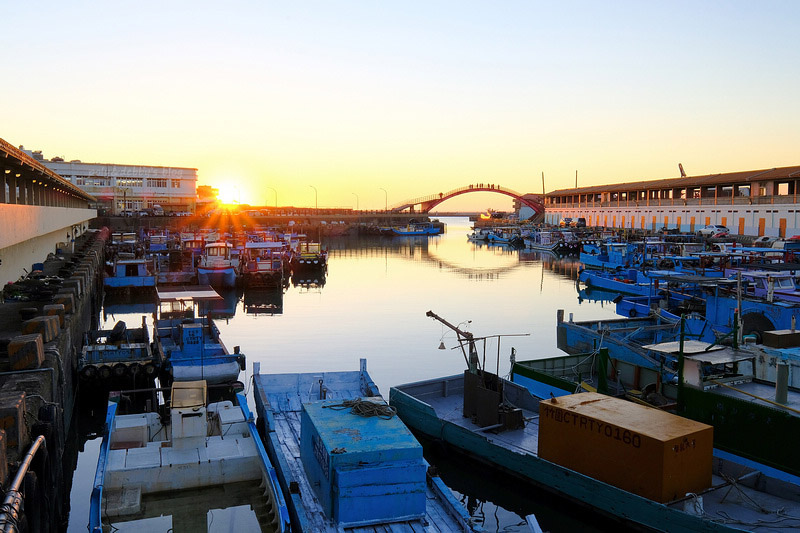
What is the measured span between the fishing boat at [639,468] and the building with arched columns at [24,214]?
14.3m

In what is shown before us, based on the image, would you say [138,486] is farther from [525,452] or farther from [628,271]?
[628,271]

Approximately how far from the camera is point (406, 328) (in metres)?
32.5

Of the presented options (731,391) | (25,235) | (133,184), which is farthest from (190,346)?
(133,184)

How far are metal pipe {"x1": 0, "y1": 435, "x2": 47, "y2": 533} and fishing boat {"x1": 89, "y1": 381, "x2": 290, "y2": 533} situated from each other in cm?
182

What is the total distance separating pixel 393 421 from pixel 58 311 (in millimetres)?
11455

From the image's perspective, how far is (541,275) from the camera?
5866cm

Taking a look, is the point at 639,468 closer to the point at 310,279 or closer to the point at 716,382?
the point at 716,382

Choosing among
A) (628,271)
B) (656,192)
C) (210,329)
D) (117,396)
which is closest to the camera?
(117,396)

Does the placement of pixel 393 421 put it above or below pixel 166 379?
above

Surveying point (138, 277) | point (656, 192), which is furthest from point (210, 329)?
point (656, 192)

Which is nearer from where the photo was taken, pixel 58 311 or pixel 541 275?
pixel 58 311

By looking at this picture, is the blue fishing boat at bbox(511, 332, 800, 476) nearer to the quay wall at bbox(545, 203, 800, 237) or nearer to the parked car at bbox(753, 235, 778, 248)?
the parked car at bbox(753, 235, 778, 248)

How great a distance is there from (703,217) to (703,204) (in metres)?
1.55

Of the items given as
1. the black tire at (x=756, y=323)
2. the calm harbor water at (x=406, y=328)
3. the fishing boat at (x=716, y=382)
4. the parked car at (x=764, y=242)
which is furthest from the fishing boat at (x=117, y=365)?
the parked car at (x=764, y=242)
